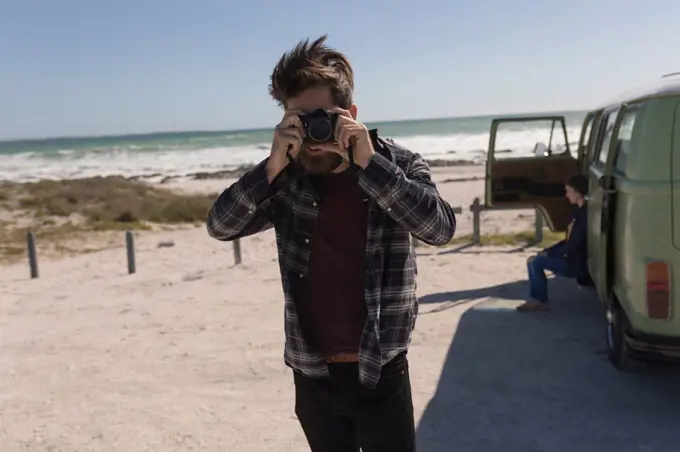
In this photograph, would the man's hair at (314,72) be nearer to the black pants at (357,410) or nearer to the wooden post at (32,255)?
the black pants at (357,410)

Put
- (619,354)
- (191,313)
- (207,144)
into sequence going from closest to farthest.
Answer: (619,354) → (191,313) → (207,144)

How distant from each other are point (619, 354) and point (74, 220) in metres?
17.1

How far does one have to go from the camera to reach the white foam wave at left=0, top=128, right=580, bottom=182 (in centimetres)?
4340

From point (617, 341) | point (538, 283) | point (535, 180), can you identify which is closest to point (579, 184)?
point (538, 283)

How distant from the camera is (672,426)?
3.94m

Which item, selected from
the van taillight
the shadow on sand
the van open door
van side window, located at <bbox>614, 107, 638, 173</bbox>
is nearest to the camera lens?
the shadow on sand

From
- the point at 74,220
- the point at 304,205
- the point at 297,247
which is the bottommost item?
the point at 74,220

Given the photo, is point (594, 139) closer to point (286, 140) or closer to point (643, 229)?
point (643, 229)

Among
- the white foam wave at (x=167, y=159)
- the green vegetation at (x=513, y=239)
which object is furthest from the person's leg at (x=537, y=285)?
the white foam wave at (x=167, y=159)

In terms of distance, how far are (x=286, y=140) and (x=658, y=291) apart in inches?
109

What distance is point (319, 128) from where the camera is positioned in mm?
1759

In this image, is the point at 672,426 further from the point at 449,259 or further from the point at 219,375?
the point at 449,259

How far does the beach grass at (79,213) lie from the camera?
16109 millimetres

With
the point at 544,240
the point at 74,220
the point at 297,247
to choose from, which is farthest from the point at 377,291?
the point at 74,220
